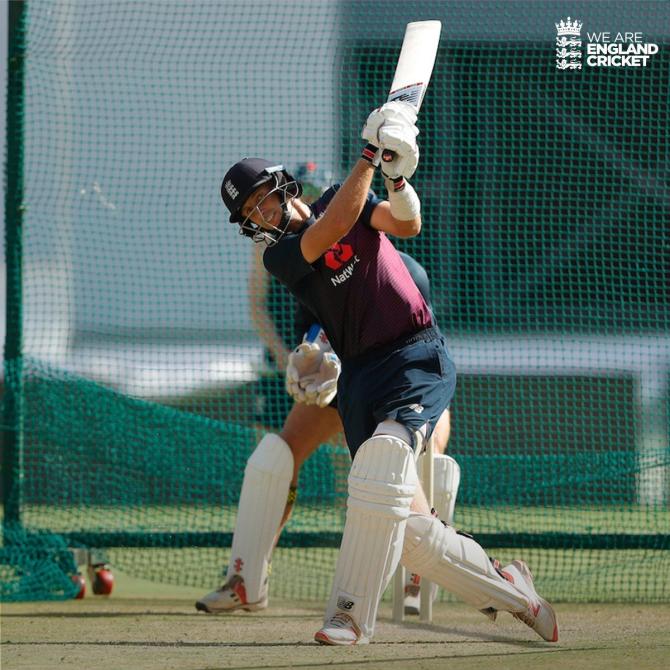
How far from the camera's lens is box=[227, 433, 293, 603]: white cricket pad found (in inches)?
185

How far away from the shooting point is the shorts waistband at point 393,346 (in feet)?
12.8

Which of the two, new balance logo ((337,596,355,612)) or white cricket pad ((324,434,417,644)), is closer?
white cricket pad ((324,434,417,644))

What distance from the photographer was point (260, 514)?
472cm

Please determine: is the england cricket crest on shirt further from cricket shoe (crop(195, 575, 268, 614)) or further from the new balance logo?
cricket shoe (crop(195, 575, 268, 614))

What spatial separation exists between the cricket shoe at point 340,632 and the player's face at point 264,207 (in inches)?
49.1

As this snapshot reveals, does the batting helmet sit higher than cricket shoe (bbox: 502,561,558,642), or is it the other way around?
the batting helmet

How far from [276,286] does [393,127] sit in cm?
324

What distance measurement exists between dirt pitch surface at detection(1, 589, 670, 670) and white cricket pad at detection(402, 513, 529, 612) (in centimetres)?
16

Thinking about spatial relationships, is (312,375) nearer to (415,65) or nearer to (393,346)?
(393,346)

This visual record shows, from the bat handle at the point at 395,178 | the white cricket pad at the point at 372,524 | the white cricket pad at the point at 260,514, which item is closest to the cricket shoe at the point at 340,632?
the white cricket pad at the point at 372,524

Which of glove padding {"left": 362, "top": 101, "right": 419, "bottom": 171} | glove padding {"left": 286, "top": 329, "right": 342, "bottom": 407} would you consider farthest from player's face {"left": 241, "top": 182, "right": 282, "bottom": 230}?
glove padding {"left": 286, "top": 329, "right": 342, "bottom": 407}

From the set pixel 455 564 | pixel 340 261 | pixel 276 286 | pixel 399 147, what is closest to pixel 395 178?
pixel 399 147

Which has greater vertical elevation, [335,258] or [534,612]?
[335,258]

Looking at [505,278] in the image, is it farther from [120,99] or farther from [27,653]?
[27,653]
